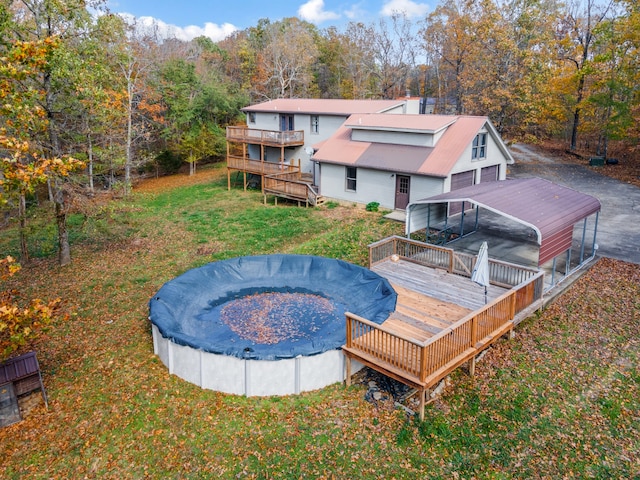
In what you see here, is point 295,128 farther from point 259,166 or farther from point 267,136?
point 259,166

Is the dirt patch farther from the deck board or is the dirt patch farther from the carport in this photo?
the deck board

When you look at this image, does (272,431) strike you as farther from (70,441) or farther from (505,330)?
(505,330)

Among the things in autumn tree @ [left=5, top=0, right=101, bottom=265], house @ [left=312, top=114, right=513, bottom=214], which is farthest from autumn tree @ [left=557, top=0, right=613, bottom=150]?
autumn tree @ [left=5, top=0, right=101, bottom=265]

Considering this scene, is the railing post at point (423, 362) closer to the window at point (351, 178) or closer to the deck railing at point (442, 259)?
the deck railing at point (442, 259)

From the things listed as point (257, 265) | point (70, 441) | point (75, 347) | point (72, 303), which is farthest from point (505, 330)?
point (72, 303)

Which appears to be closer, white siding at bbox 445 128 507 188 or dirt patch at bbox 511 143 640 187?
white siding at bbox 445 128 507 188

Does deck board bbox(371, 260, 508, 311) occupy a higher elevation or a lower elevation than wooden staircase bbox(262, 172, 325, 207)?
lower

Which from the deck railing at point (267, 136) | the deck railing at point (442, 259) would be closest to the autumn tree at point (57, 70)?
the deck railing at point (442, 259)

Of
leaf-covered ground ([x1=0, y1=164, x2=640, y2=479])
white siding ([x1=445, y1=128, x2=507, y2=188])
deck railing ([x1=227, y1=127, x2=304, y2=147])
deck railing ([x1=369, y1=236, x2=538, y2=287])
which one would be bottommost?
leaf-covered ground ([x1=0, y1=164, x2=640, y2=479])
